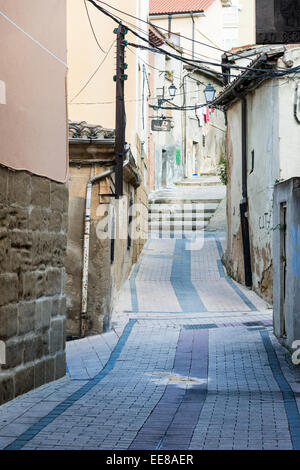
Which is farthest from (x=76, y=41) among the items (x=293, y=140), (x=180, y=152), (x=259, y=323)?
(x=180, y=152)

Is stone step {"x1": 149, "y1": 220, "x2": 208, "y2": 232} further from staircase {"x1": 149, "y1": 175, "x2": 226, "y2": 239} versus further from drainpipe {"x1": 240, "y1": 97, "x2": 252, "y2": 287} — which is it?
drainpipe {"x1": 240, "y1": 97, "x2": 252, "y2": 287}

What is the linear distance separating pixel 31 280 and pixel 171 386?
2.18 m

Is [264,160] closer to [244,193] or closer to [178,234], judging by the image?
[244,193]

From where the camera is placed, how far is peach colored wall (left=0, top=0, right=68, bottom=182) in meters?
7.18

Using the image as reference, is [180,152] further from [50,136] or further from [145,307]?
[50,136]

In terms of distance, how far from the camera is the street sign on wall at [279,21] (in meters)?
7.10

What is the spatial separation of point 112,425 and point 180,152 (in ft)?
114

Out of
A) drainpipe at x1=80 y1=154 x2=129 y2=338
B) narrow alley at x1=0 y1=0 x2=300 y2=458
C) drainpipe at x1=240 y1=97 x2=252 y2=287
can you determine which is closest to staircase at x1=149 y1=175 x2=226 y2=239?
narrow alley at x1=0 y1=0 x2=300 y2=458

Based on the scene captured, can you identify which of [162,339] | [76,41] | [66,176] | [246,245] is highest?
[76,41]

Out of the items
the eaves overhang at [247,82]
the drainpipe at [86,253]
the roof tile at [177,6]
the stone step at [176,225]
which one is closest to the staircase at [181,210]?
the stone step at [176,225]

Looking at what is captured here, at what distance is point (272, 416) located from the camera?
260 inches

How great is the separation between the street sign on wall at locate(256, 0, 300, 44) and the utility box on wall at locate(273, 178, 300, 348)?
3227mm

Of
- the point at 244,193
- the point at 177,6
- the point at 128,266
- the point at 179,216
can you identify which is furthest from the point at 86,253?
the point at 177,6

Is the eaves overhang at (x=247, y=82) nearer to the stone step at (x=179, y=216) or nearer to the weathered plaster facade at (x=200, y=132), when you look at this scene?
the stone step at (x=179, y=216)
